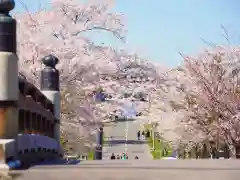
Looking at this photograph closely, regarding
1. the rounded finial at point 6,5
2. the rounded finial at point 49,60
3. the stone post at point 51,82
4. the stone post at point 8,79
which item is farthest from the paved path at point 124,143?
the rounded finial at point 6,5

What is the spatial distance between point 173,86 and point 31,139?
56.0 ft

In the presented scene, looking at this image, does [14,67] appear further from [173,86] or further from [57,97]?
[173,86]

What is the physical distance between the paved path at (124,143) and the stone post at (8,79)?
31.0 m

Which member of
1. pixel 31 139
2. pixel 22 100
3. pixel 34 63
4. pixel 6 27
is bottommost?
pixel 31 139

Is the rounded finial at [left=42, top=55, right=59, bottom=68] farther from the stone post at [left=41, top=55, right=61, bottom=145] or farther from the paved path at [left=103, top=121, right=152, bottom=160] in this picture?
the paved path at [left=103, top=121, right=152, bottom=160]

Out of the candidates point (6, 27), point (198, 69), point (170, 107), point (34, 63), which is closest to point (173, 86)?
point (170, 107)

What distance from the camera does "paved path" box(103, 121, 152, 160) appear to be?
43.8 m

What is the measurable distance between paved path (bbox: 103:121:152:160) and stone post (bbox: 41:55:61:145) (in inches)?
958

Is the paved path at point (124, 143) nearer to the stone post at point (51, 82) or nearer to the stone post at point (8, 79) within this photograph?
the stone post at point (51, 82)

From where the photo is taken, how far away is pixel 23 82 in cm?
836

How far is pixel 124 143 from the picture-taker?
Result: 177ft

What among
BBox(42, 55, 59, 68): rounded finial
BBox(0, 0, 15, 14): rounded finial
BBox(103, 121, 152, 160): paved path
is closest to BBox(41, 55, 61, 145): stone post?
BBox(42, 55, 59, 68): rounded finial

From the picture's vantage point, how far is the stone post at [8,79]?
631cm

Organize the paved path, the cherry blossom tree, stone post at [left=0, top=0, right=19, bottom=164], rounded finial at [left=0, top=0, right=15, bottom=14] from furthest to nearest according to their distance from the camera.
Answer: the paved path < the cherry blossom tree < rounded finial at [left=0, top=0, right=15, bottom=14] < stone post at [left=0, top=0, right=19, bottom=164]
